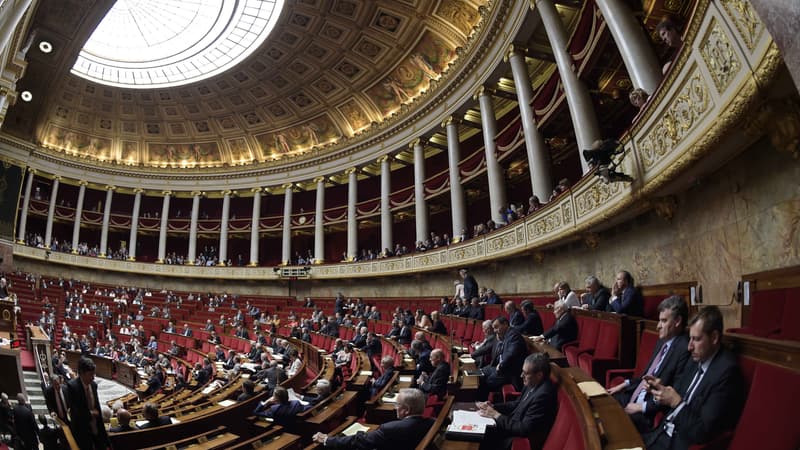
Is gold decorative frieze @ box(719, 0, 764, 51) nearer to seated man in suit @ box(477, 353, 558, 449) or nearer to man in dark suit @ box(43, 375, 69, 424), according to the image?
seated man in suit @ box(477, 353, 558, 449)

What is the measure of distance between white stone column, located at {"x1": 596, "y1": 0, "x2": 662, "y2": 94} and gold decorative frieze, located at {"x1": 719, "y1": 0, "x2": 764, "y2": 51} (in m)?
2.82

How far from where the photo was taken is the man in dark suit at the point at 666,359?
2291mm

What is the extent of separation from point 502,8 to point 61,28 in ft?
53.3

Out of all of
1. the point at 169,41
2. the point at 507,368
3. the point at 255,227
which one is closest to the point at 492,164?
the point at 507,368

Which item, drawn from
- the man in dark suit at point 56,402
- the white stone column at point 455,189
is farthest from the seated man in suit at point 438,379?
the white stone column at point 455,189

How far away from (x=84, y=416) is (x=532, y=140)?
10.2m

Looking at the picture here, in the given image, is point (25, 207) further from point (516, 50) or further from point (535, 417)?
point (535, 417)

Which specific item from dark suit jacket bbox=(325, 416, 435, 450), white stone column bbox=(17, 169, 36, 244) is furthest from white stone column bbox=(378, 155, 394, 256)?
white stone column bbox=(17, 169, 36, 244)

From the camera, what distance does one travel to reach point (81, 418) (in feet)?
11.4

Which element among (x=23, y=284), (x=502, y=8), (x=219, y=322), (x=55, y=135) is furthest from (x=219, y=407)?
(x=55, y=135)

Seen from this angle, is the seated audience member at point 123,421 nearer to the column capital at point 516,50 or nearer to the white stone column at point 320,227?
the column capital at point 516,50

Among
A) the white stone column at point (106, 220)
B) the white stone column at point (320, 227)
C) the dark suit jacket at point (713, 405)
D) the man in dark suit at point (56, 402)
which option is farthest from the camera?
the white stone column at point (106, 220)

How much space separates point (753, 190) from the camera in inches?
157

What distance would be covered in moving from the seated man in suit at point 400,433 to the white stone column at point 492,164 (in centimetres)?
971
